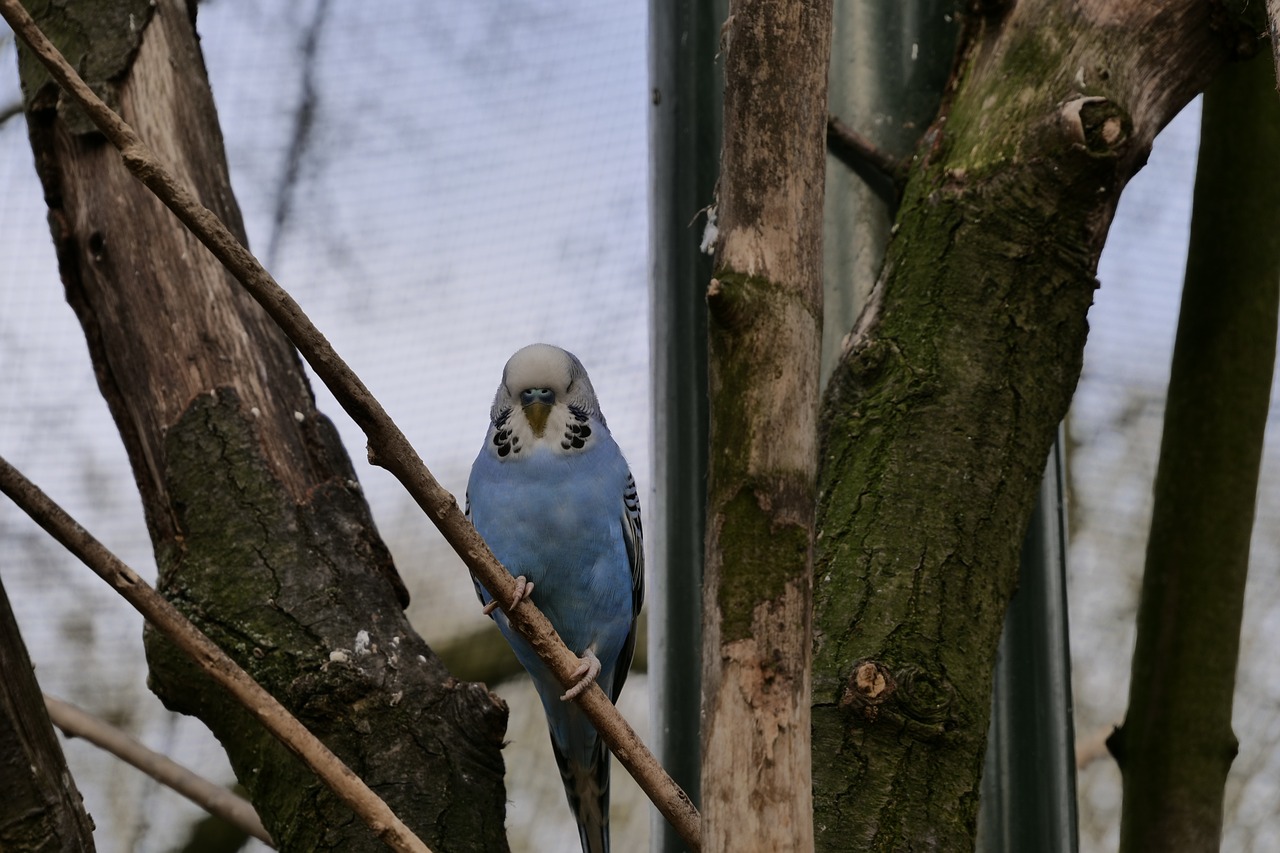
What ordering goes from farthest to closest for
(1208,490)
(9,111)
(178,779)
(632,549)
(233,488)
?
(9,111)
(632,549)
(178,779)
(1208,490)
(233,488)

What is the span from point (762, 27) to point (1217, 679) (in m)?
1.69

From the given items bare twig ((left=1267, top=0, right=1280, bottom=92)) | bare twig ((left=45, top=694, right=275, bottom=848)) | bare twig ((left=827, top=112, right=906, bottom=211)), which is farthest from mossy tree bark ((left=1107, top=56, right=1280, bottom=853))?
bare twig ((left=45, top=694, right=275, bottom=848))

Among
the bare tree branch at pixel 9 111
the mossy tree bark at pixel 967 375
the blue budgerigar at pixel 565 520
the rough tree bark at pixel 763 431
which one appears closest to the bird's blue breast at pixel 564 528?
the blue budgerigar at pixel 565 520

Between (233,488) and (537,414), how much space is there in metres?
0.63

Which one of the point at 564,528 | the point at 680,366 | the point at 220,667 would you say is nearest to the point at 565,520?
the point at 564,528

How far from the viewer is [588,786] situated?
305cm

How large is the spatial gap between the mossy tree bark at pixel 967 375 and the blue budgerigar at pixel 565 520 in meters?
0.65

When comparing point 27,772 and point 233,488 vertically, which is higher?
point 233,488

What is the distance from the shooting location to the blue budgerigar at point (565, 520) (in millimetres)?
2910

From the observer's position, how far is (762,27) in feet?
6.12

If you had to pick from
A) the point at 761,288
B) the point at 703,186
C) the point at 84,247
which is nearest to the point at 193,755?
the point at 84,247

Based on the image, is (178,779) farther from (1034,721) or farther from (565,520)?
(1034,721)

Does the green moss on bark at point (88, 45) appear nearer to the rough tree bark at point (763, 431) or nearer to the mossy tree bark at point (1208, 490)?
the rough tree bark at point (763, 431)

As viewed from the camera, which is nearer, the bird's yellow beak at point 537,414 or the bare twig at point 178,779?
the bird's yellow beak at point 537,414
